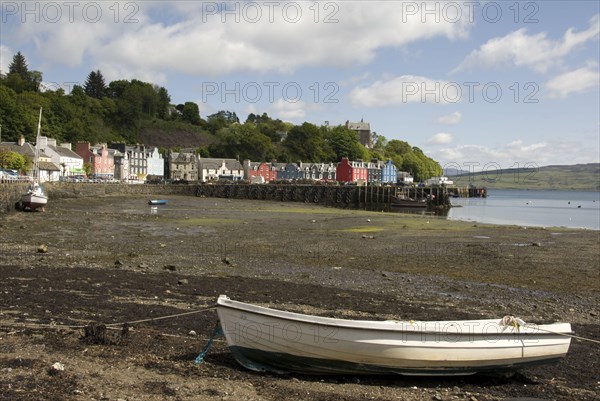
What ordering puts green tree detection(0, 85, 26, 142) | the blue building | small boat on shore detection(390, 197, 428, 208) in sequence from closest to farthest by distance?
small boat on shore detection(390, 197, 428, 208) → green tree detection(0, 85, 26, 142) → the blue building

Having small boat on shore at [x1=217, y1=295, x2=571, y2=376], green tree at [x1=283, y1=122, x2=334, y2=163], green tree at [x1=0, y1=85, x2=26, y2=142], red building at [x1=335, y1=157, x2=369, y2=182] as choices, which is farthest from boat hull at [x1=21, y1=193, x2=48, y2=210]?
green tree at [x1=283, y1=122, x2=334, y2=163]

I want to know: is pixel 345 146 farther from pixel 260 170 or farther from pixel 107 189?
pixel 107 189

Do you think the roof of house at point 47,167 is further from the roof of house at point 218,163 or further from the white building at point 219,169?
the roof of house at point 218,163

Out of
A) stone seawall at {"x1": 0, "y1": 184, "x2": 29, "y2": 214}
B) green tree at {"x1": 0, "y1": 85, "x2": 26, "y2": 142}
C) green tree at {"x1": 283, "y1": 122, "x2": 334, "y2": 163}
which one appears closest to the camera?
stone seawall at {"x1": 0, "y1": 184, "x2": 29, "y2": 214}

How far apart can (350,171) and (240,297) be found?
476 ft

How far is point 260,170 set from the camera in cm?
15825

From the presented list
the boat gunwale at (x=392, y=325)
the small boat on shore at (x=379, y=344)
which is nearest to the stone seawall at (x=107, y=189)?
the small boat on shore at (x=379, y=344)

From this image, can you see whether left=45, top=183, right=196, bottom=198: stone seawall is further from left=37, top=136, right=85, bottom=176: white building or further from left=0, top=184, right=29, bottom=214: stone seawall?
left=0, top=184, right=29, bottom=214: stone seawall

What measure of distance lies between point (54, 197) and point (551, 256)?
64.0 meters

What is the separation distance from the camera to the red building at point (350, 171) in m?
160

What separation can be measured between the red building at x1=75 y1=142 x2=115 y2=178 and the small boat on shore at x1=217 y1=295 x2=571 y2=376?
4859 inches

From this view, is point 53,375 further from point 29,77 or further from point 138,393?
point 29,77

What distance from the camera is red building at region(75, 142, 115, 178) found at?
5017 inches

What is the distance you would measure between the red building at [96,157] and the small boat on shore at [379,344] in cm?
12342
